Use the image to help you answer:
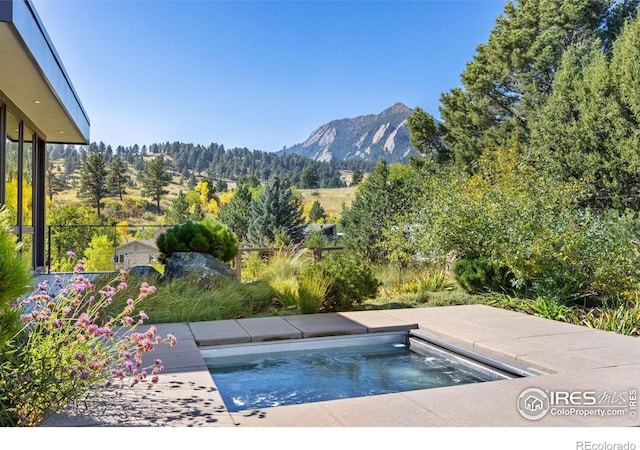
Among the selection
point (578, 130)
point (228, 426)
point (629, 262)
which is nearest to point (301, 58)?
point (629, 262)

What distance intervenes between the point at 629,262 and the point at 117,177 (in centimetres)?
4653

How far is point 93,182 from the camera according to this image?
147 feet

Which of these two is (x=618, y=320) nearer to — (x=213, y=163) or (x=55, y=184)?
(x=55, y=184)

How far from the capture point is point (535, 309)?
605 cm

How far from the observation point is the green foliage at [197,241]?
28.6 feet

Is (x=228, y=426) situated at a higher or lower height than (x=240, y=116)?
lower

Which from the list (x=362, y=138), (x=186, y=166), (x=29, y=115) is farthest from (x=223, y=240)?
(x=362, y=138)

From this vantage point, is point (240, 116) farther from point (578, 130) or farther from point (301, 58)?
point (301, 58)

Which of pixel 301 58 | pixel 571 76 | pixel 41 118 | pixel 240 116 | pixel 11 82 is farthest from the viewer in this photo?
pixel 240 116

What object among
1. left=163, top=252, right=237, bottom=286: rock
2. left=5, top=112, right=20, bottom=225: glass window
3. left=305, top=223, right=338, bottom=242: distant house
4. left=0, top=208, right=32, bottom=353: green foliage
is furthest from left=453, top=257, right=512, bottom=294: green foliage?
left=305, top=223, right=338, bottom=242: distant house

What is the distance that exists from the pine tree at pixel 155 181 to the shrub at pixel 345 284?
44044 mm

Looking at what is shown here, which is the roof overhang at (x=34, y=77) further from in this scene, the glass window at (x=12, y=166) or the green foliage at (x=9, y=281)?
the green foliage at (x=9, y=281)

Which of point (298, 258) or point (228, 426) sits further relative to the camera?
point (298, 258)

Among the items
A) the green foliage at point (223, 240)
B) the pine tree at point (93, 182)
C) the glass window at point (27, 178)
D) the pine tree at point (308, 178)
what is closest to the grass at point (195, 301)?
the green foliage at point (223, 240)
